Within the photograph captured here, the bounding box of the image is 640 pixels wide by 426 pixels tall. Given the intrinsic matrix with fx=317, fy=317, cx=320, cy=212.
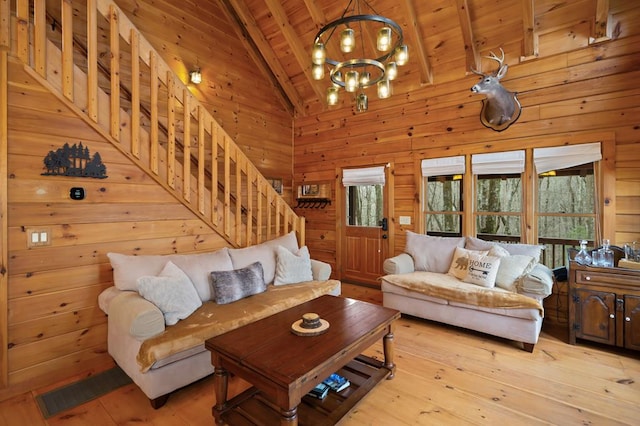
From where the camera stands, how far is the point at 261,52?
17.3 feet

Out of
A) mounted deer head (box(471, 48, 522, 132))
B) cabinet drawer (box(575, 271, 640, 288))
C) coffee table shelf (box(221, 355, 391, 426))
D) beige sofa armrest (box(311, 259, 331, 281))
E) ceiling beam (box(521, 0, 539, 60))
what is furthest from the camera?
beige sofa armrest (box(311, 259, 331, 281))

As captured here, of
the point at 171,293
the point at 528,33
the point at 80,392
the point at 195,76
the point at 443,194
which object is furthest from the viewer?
the point at 443,194

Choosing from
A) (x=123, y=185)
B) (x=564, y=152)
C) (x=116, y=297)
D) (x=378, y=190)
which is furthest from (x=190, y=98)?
(x=564, y=152)

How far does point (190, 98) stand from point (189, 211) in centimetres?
121

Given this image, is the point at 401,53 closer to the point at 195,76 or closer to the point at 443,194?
the point at 443,194

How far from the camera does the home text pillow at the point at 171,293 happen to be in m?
2.35

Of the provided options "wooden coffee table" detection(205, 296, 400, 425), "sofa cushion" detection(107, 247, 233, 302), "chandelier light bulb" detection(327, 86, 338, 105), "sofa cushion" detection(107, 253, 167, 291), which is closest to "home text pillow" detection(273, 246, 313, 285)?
"sofa cushion" detection(107, 247, 233, 302)

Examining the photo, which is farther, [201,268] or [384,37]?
[201,268]

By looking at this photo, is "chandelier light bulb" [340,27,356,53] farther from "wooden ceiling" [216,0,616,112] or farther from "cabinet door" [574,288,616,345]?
"cabinet door" [574,288,616,345]

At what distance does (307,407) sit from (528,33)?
4.29 m

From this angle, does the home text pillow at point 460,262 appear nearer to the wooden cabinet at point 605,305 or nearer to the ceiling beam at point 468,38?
the wooden cabinet at point 605,305

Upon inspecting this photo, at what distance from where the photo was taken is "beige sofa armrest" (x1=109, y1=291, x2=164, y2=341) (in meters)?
2.11

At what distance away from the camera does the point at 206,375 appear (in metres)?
2.37

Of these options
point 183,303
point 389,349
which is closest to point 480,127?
point 389,349
